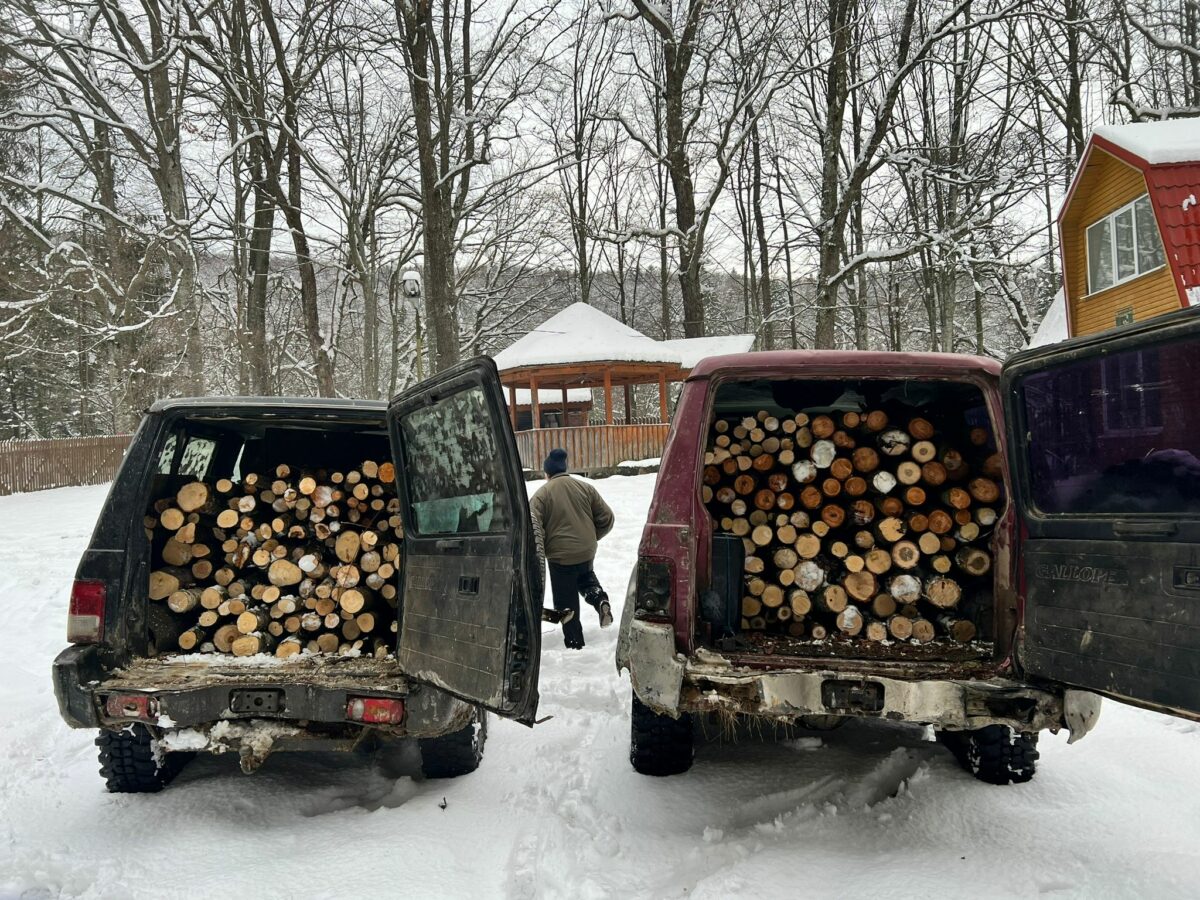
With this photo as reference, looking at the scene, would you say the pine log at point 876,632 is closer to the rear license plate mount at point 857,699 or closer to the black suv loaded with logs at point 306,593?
the rear license plate mount at point 857,699

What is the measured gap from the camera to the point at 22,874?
258cm

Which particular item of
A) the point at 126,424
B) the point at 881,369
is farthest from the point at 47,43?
the point at 881,369

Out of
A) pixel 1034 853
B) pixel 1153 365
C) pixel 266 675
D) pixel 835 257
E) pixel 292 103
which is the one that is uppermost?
pixel 292 103

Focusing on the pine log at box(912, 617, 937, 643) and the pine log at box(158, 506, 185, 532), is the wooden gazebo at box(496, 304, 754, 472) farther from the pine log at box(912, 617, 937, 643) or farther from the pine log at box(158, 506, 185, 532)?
the pine log at box(912, 617, 937, 643)

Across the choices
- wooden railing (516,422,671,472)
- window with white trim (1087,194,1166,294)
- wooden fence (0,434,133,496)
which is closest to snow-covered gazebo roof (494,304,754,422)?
wooden railing (516,422,671,472)

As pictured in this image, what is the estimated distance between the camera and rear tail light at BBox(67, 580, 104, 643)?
290 centimetres

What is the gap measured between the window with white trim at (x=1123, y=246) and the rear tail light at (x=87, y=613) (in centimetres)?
1766

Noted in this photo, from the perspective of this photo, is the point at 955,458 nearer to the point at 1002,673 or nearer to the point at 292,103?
the point at 1002,673

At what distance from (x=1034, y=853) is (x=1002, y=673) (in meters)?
0.65

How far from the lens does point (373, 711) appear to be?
2.81 m

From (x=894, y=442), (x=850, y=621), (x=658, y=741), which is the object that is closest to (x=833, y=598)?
(x=850, y=621)

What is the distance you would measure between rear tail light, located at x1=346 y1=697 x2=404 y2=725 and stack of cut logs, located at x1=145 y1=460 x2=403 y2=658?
73cm

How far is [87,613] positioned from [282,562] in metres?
0.93

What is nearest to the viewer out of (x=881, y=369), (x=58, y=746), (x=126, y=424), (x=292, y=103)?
(x=881, y=369)
